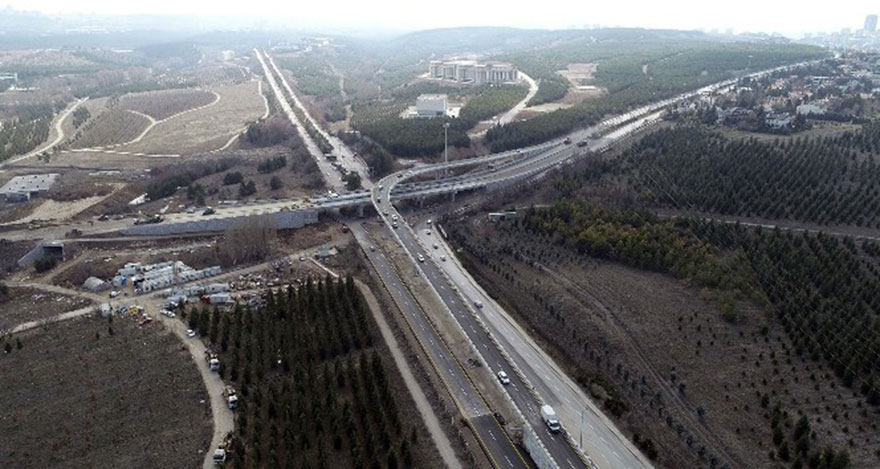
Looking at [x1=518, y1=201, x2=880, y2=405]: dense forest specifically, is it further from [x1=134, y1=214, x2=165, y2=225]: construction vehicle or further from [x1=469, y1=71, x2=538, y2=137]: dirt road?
[x1=469, y1=71, x2=538, y2=137]: dirt road

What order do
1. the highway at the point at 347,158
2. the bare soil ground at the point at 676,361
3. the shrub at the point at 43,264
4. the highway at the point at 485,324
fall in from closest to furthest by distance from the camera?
the highway at the point at 485,324 → the bare soil ground at the point at 676,361 → the shrub at the point at 43,264 → the highway at the point at 347,158

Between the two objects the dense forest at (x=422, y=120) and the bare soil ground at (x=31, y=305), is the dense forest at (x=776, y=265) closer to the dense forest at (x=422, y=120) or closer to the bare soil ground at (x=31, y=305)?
the dense forest at (x=422, y=120)

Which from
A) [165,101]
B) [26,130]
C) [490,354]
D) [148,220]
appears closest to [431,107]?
[148,220]

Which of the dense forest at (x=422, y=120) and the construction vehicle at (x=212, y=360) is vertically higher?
the dense forest at (x=422, y=120)

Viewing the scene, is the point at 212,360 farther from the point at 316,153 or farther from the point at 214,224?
the point at 316,153

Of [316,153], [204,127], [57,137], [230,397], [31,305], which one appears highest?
[316,153]

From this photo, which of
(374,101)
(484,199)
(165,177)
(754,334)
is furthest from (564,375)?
(374,101)

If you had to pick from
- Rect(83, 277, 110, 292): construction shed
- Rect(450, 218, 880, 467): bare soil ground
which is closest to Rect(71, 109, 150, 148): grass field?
Rect(83, 277, 110, 292): construction shed

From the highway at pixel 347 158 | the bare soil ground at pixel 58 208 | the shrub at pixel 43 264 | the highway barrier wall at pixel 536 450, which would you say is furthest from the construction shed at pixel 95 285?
the highway barrier wall at pixel 536 450
